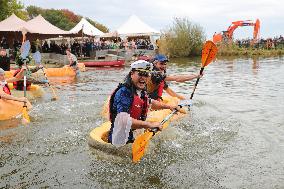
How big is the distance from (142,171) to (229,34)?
37574 millimetres

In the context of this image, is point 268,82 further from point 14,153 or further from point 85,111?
point 14,153

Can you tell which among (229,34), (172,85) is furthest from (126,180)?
(229,34)

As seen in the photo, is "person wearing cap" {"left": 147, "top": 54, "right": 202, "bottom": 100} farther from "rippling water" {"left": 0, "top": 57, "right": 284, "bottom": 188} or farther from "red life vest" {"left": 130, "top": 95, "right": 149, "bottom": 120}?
"red life vest" {"left": 130, "top": 95, "right": 149, "bottom": 120}

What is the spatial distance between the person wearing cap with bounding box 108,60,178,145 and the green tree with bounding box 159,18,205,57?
2854 centimetres

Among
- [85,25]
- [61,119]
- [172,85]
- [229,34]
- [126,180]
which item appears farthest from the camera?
[229,34]

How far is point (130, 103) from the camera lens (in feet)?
16.8

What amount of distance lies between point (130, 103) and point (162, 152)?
180 cm

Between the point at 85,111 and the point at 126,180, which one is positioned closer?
the point at 126,180

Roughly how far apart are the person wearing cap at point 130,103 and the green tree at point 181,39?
28542 mm

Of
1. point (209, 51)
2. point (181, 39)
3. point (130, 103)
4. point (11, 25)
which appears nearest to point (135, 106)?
point (130, 103)

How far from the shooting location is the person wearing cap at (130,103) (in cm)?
502

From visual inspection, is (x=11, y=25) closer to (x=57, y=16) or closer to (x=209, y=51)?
(x=209, y=51)

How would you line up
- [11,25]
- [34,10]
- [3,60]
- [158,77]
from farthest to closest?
[34,10]
[11,25]
[3,60]
[158,77]

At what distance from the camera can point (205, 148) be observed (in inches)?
280
